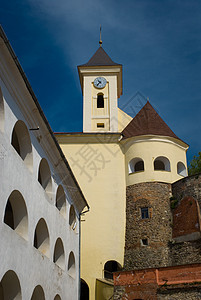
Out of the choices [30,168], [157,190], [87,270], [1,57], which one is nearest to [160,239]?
[157,190]

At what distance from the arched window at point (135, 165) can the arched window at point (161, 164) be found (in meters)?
1.06

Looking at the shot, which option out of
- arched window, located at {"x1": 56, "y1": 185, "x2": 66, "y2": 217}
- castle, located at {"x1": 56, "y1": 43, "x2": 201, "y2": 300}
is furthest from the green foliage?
arched window, located at {"x1": 56, "y1": 185, "x2": 66, "y2": 217}

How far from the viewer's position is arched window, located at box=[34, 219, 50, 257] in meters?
13.7

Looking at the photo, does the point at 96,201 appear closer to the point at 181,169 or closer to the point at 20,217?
the point at 181,169

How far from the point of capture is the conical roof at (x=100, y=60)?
3228 cm

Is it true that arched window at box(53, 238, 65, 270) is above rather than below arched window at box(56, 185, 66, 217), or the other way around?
below

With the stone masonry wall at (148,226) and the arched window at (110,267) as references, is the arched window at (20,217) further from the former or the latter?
the arched window at (110,267)

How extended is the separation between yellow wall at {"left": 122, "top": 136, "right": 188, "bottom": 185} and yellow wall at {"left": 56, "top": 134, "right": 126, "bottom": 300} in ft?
3.01

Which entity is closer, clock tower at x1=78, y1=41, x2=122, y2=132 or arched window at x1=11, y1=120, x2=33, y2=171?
arched window at x1=11, y1=120, x2=33, y2=171

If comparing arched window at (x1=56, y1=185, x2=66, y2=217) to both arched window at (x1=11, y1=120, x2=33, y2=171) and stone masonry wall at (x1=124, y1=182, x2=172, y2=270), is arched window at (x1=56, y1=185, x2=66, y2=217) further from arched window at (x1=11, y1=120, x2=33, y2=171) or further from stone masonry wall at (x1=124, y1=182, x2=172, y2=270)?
stone masonry wall at (x1=124, y1=182, x2=172, y2=270)

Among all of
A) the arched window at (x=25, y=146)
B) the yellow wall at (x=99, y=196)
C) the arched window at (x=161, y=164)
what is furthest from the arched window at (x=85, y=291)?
the arched window at (x=25, y=146)

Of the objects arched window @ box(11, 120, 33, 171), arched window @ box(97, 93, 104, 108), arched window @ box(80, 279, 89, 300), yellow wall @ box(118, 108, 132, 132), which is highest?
arched window @ box(97, 93, 104, 108)

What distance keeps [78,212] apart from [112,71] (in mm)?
15166

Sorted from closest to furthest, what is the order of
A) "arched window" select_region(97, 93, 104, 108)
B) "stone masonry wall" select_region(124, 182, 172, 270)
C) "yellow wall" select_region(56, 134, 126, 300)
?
"stone masonry wall" select_region(124, 182, 172, 270) < "yellow wall" select_region(56, 134, 126, 300) < "arched window" select_region(97, 93, 104, 108)
